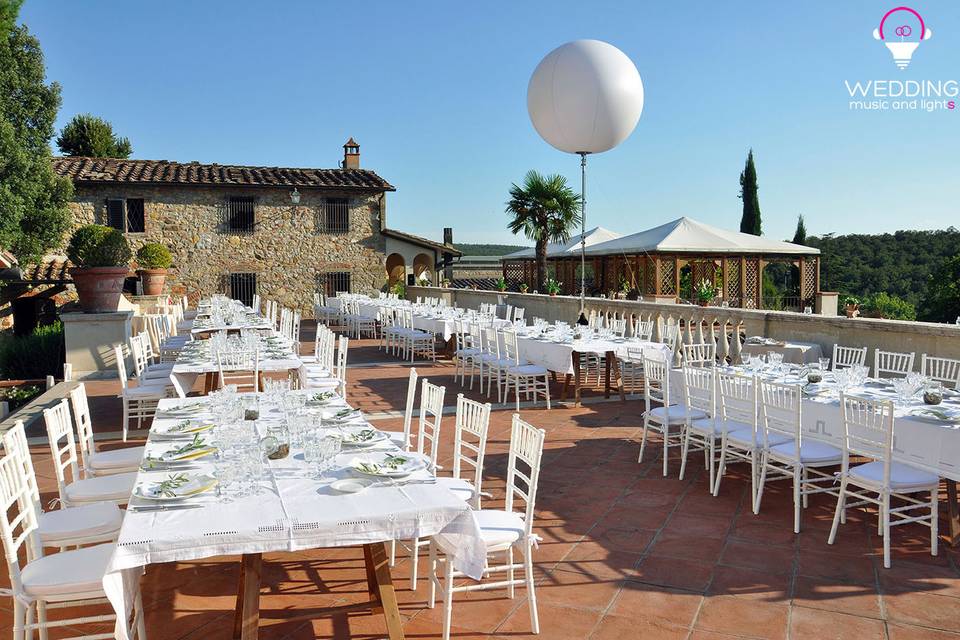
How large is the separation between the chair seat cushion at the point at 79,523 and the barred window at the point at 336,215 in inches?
809

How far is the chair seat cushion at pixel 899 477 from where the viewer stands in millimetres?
3857

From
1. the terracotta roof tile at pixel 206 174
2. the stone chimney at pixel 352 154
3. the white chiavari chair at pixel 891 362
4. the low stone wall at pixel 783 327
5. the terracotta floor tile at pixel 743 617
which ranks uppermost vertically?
the stone chimney at pixel 352 154

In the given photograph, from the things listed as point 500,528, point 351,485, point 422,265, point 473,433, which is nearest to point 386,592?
point 351,485

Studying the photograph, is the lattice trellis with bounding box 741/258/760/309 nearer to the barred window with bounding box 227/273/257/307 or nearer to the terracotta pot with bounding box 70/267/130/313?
the barred window with bounding box 227/273/257/307

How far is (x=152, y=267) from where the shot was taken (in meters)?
18.7

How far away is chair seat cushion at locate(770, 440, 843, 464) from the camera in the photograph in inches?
172

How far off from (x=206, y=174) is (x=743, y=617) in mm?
22628

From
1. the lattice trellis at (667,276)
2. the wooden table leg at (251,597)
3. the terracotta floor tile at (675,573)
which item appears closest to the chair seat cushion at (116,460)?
the wooden table leg at (251,597)

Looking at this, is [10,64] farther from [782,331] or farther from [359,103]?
[782,331]

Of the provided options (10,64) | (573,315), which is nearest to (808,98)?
(573,315)

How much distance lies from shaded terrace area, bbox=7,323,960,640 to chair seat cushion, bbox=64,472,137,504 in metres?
0.45

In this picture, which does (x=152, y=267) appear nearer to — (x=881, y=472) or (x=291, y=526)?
(x=291, y=526)

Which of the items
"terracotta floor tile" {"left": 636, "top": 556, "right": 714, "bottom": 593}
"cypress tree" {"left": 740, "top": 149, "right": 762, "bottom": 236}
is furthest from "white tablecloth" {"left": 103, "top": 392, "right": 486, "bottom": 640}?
"cypress tree" {"left": 740, "top": 149, "right": 762, "bottom": 236}

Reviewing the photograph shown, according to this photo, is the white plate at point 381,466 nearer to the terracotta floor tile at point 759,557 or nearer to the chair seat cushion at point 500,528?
the chair seat cushion at point 500,528
